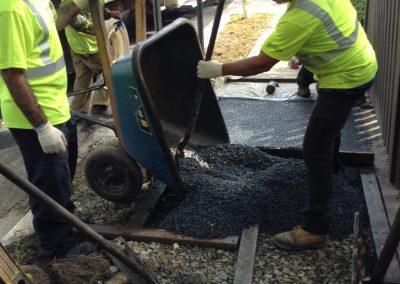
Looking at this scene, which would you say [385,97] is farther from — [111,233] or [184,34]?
[111,233]

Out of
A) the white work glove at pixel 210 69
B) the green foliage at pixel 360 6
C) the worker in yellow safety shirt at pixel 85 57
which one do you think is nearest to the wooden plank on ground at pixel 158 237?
the white work glove at pixel 210 69

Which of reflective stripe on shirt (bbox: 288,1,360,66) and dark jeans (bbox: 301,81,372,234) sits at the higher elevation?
reflective stripe on shirt (bbox: 288,1,360,66)

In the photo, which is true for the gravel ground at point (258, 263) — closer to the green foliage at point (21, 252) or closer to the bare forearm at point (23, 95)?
the green foliage at point (21, 252)

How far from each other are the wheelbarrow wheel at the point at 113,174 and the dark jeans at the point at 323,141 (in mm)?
1282

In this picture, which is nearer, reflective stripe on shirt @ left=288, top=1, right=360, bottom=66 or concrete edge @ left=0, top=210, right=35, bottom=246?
reflective stripe on shirt @ left=288, top=1, right=360, bottom=66

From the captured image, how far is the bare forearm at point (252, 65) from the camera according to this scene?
2.71 metres

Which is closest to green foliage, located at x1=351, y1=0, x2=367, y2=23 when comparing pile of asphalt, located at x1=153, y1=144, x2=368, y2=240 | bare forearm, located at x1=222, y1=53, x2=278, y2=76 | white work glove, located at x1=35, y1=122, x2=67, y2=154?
pile of asphalt, located at x1=153, y1=144, x2=368, y2=240

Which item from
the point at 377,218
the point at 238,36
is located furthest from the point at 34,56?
the point at 238,36

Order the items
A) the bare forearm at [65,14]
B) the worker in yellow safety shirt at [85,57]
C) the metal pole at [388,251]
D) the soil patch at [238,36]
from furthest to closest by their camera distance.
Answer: the soil patch at [238,36]
the worker in yellow safety shirt at [85,57]
the bare forearm at [65,14]
the metal pole at [388,251]

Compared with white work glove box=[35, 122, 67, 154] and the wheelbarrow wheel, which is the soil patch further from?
white work glove box=[35, 122, 67, 154]

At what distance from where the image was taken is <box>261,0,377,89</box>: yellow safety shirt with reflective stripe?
2.53 meters

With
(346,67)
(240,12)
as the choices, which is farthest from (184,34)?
(240,12)

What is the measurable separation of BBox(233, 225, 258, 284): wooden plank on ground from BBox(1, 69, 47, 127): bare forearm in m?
1.43

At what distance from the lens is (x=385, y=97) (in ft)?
14.1
